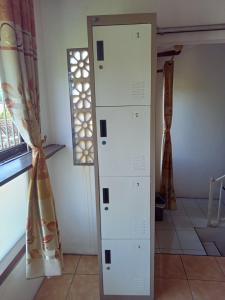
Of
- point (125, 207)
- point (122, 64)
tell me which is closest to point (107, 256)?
point (125, 207)

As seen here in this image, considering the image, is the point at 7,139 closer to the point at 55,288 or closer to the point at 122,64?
the point at 122,64

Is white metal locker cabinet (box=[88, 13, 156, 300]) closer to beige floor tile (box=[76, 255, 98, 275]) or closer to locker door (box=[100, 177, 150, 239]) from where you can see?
locker door (box=[100, 177, 150, 239])

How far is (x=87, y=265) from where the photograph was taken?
6.63 ft

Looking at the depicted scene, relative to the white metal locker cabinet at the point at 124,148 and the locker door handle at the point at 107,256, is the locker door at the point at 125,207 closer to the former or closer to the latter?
the white metal locker cabinet at the point at 124,148

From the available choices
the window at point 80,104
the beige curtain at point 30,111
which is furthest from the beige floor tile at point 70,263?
the window at point 80,104

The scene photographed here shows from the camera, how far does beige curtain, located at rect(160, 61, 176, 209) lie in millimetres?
2947

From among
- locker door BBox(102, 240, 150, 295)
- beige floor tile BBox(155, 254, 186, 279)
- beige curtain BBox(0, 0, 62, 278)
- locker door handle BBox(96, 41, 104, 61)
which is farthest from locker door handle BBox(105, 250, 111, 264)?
locker door handle BBox(96, 41, 104, 61)

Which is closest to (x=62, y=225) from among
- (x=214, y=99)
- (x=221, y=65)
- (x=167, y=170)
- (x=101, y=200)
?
(x=101, y=200)

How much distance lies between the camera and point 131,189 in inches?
58.2

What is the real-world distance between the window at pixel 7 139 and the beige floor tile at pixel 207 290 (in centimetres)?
167

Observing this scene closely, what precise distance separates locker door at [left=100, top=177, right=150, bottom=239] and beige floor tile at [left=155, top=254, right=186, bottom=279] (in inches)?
24.1

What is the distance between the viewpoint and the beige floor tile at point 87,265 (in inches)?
76.7

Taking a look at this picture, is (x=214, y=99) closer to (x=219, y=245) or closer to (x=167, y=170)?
(x=167, y=170)

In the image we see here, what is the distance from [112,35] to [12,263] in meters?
1.47
